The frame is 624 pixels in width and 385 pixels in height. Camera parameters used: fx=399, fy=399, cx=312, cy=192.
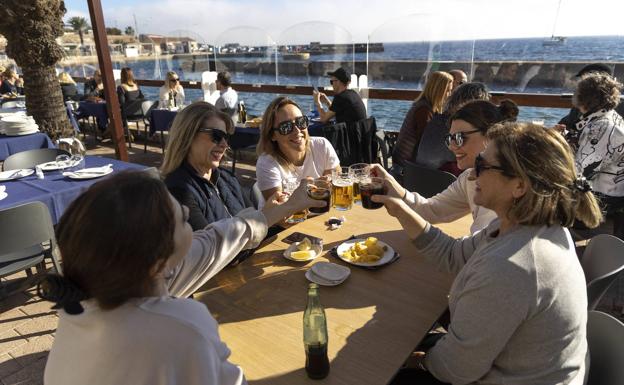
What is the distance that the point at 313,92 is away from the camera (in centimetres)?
657

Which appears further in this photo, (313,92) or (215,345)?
(313,92)

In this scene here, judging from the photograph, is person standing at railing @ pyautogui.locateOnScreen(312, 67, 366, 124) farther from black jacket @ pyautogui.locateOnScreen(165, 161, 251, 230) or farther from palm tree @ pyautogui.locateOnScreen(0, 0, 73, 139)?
palm tree @ pyautogui.locateOnScreen(0, 0, 73, 139)

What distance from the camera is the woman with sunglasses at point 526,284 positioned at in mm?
1150

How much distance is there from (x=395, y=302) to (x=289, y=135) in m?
1.70

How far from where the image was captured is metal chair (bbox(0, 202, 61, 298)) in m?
2.61

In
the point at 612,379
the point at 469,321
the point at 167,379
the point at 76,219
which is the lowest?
the point at 612,379

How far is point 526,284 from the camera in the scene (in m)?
1.13

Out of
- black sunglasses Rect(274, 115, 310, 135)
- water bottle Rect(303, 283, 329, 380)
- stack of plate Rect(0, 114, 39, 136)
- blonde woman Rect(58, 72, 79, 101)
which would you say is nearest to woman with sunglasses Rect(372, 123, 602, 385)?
water bottle Rect(303, 283, 329, 380)

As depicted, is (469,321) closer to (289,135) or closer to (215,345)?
(215,345)

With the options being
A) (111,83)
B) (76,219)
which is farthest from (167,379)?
(111,83)

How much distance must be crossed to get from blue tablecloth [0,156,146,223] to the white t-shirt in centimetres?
96

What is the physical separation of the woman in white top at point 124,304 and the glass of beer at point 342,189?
1.25m

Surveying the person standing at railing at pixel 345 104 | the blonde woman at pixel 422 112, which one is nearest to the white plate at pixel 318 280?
the blonde woman at pixel 422 112

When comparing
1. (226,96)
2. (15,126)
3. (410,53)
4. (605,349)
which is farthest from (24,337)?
(410,53)
